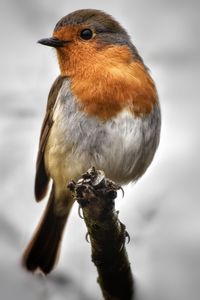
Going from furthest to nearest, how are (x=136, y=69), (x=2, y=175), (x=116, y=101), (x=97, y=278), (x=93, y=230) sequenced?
(x=136, y=69) → (x=116, y=101) → (x=2, y=175) → (x=97, y=278) → (x=93, y=230)

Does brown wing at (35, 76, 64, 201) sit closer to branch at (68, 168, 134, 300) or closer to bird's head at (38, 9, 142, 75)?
bird's head at (38, 9, 142, 75)

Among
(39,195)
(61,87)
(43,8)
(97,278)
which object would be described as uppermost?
(43,8)

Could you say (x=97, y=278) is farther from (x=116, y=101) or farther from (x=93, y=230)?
(x=116, y=101)

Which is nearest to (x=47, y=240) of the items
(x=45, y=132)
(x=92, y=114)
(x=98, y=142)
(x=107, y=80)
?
(x=45, y=132)

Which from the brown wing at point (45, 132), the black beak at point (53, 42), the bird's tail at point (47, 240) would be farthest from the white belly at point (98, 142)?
the bird's tail at point (47, 240)

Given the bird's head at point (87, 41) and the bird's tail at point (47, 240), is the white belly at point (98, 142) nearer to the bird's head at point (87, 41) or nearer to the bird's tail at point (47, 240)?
the bird's head at point (87, 41)

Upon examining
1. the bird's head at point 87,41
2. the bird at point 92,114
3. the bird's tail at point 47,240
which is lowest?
the bird's tail at point 47,240

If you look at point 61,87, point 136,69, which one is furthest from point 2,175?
point 136,69
